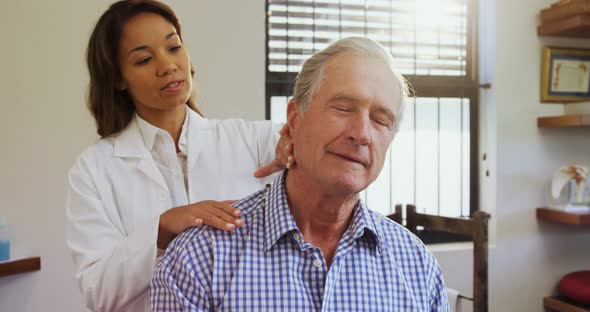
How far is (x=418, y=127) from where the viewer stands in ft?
10.3

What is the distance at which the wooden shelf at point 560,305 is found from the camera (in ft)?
9.36

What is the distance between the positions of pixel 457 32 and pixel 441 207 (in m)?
1.03

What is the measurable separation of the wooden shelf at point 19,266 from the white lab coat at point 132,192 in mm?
1057

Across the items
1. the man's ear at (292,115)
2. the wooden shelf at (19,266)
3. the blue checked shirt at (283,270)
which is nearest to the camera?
the blue checked shirt at (283,270)

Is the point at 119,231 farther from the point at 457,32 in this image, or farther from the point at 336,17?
the point at 457,32

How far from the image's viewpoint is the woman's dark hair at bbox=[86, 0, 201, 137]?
1.41 m

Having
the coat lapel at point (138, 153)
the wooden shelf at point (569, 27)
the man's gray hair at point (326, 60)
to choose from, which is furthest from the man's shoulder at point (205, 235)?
the wooden shelf at point (569, 27)

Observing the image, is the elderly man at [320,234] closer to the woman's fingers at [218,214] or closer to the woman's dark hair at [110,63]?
the woman's fingers at [218,214]

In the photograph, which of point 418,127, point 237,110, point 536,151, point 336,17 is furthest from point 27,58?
point 536,151

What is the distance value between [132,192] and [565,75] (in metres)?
2.70

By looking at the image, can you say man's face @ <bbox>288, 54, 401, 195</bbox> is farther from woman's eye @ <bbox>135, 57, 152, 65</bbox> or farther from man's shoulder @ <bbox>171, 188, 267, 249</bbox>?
woman's eye @ <bbox>135, 57, 152, 65</bbox>

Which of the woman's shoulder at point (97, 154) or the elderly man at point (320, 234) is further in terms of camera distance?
the woman's shoulder at point (97, 154)

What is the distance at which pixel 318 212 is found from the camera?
1.15m

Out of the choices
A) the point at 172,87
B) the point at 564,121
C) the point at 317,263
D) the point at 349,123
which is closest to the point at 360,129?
the point at 349,123
